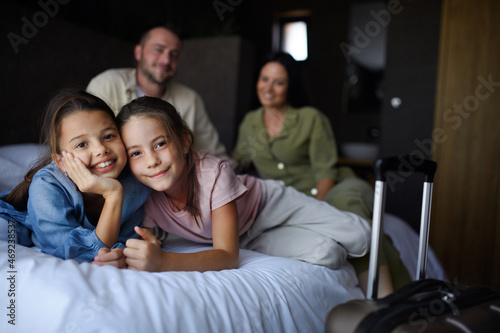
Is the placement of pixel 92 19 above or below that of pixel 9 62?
above

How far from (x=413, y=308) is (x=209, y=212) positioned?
511 millimetres

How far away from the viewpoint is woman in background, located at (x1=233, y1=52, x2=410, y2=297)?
1998mm

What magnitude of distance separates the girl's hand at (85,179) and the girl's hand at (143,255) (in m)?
0.12

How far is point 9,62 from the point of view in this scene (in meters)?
1.83

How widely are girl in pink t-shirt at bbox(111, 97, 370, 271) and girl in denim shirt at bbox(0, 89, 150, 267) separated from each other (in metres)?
0.05

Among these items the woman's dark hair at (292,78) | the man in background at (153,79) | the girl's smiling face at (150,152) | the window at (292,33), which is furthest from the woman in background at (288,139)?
the window at (292,33)

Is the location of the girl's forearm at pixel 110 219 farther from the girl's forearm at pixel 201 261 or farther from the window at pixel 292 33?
the window at pixel 292 33

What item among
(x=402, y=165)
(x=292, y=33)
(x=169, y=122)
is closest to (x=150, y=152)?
(x=169, y=122)

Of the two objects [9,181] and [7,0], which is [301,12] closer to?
[7,0]

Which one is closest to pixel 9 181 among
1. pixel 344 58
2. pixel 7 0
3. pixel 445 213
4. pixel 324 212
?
pixel 7 0

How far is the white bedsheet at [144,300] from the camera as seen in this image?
70 centimetres

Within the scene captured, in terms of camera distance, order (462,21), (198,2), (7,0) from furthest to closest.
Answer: (198,2) → (462,21) → (7,0)

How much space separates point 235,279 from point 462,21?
2308 millimetres

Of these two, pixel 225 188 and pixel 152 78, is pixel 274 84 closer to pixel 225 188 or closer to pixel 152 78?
pixel 152 78
